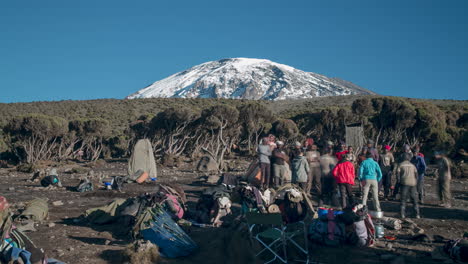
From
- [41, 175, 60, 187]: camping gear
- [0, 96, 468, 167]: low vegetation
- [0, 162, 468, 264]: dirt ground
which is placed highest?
[0, 96, 468, 167]: low vegetation

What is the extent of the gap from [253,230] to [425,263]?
2262mm

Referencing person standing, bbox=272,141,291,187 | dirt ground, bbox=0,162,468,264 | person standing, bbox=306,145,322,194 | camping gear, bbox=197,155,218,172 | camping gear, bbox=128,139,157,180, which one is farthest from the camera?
camping gear, bbox=197,155,218,172

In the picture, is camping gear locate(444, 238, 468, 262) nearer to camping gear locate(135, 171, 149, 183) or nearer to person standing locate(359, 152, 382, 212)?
person standing locate(359, 152, 382, 212)

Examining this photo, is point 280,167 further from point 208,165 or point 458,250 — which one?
point 208,165

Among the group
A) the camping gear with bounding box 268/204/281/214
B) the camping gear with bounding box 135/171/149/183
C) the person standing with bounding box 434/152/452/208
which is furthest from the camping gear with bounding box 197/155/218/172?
the camping gear with bounding box 268/204/281/214

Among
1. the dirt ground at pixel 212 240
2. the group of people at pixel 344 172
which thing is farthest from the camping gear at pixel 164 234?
the group of people at pixel 344 172

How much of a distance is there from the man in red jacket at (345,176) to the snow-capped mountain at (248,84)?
10909 centimetres

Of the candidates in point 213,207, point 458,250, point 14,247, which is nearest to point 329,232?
point 458,250

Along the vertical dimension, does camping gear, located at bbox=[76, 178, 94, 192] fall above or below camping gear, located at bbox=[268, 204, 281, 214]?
below

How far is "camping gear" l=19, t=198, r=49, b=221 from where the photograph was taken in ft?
23.5

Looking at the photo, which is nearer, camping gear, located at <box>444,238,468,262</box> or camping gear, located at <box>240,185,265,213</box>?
camping gear, located at <box>444,238,468,262</box>

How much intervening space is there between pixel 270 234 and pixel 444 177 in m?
5.24

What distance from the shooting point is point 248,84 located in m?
143

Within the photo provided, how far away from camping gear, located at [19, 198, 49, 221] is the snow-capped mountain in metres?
110
